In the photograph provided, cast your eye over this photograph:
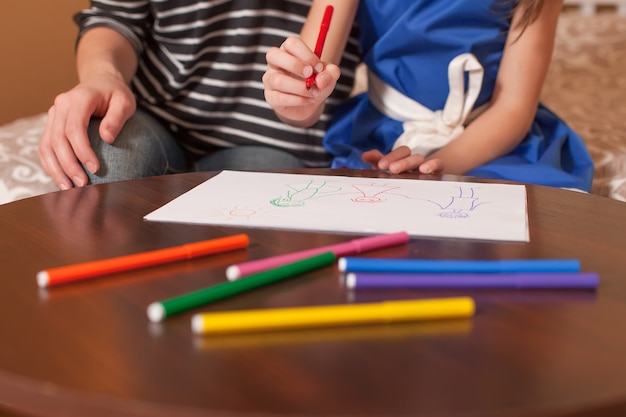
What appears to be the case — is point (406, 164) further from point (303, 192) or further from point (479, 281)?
point (479, 281)

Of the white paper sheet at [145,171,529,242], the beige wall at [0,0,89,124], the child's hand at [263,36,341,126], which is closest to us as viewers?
the white paper sheet at [145,171,529,242]

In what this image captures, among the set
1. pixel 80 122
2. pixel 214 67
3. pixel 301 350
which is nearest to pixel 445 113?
pixel 214 67

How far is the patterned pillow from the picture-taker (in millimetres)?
937

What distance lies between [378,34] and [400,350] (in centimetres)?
77

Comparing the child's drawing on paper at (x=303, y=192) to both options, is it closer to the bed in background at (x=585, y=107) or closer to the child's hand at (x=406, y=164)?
the child's hand at (x=406, y=164)

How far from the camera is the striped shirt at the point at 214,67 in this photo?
1.07 meters

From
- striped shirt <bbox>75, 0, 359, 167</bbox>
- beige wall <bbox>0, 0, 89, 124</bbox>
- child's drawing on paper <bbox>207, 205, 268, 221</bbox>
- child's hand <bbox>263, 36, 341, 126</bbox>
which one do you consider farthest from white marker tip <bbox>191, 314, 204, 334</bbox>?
beige wall <bbox>0, 0, 89, 124</bbox>

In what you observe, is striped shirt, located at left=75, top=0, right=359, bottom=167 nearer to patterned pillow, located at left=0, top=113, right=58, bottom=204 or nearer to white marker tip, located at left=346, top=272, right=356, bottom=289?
patterned pillow, located at left=0, top=113, right=58, bottom=204

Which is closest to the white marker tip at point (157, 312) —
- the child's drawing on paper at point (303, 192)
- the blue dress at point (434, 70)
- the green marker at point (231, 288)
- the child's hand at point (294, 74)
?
the green marker at point (231, 288)

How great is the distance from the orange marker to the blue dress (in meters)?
0.47

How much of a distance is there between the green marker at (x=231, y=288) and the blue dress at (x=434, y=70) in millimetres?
496

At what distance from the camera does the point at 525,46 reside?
0.98 metres

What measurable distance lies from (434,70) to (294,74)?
0.34 m

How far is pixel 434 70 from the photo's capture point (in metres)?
1.02
